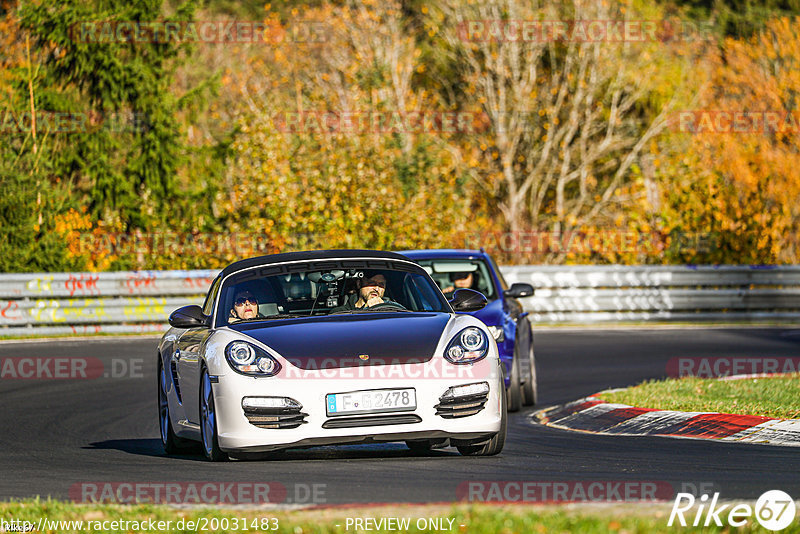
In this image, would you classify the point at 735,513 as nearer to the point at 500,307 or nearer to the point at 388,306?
the point at 388,306

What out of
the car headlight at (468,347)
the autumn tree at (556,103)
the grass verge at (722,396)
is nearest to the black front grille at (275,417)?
the car headlight at (468,347)

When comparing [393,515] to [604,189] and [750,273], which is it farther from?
[604,189]

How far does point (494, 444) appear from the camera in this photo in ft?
30.3

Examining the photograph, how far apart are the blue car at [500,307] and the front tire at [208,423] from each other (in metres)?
4.50

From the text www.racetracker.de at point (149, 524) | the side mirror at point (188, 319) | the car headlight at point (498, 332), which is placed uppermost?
the side mirror at point (188, 319)

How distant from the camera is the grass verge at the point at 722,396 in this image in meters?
11.7

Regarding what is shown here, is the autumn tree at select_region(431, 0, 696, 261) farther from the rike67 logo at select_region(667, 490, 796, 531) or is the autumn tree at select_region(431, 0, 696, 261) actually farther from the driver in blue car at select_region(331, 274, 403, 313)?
the rike67 logo at select_region(667, 490, 796, 531)

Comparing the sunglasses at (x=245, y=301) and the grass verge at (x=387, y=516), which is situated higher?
the sunglasses at (x=245, y=301)

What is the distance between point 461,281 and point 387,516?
848 cm

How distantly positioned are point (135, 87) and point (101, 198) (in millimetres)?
2586

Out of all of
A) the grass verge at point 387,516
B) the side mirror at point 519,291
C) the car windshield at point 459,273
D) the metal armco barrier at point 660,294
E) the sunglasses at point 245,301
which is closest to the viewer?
the grass verge at point 387,516

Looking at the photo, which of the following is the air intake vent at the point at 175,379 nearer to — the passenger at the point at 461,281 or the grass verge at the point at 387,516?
the grass verge at the point at 387,516

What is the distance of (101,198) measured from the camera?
3042 cm

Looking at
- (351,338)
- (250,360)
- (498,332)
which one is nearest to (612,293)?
(498,332)
